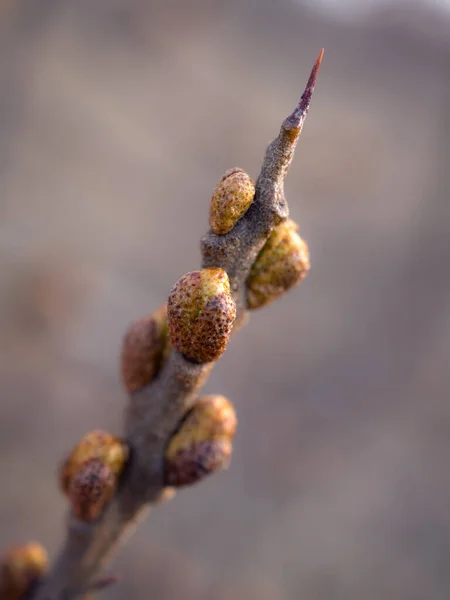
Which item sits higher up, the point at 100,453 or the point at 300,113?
the point at 300,113

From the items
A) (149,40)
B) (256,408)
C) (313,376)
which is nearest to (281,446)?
(256,408)

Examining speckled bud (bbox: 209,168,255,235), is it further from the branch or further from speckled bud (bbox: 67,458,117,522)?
Answer: speckled bud (bbox: 67,458,117,522)

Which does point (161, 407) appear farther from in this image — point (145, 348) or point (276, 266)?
point (276, 266)

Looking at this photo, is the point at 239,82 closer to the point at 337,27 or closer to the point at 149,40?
the point at 149,40

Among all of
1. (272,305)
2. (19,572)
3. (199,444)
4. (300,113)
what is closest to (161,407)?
(199,444)

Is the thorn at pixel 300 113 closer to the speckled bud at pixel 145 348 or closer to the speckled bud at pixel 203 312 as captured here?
the speckled bud at pixel 203 312
